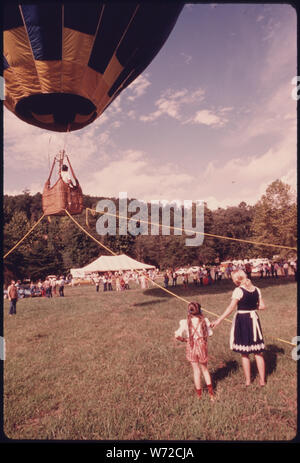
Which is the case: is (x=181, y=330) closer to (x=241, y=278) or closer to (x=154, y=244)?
(x=241, y=278)

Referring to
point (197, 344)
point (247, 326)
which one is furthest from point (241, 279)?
point (197, 344)

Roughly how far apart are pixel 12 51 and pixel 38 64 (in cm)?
40

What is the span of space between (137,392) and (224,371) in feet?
4.93

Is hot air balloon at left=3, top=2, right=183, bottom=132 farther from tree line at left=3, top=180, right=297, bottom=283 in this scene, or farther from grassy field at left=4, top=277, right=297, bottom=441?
tree line at left=3, top=180, right=297, bottom=283

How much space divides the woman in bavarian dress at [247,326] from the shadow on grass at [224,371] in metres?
0.44

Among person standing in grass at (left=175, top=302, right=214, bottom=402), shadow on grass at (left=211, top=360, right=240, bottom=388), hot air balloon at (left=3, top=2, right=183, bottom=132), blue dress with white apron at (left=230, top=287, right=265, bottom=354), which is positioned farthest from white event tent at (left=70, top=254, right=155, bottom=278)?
person standing in grass at (left=175, top=302, right=214, bottom=402)

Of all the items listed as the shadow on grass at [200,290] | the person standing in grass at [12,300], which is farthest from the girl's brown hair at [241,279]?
the shadow on grass at [200,290]

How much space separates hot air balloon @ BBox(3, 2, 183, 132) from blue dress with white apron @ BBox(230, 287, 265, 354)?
4.02 meters

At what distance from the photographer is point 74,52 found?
4504mm

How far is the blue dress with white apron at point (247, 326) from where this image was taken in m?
3.89

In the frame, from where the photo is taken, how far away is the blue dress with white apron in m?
3.89
